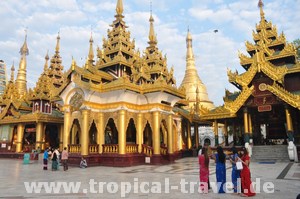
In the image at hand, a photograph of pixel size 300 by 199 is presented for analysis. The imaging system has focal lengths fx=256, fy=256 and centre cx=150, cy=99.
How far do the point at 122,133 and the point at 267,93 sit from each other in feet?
41.3

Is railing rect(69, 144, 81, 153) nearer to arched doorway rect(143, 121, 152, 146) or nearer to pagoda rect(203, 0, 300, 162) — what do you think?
arched doorway rect(143, 121, 152, 146)

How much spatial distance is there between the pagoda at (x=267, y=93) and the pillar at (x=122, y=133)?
31.7ft

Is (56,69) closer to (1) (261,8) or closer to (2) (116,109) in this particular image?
(2) (116,109)

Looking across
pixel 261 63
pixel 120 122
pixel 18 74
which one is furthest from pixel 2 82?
pixel 261 63

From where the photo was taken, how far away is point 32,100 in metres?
29.9

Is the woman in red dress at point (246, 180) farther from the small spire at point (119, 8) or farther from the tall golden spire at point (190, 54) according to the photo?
the tall golden spire at point (190, 54)

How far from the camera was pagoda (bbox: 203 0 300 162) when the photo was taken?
20.8 m

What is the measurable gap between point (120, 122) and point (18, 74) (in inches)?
1429

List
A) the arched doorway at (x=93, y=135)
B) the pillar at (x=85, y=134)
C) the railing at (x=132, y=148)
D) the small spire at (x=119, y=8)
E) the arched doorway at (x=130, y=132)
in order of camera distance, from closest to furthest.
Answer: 1. the pillar at (x=85, y=134)
2. the railing at (x=132, y=148)
3. the arched doorway at (x=93, y=135)
4. the arched doorway at (x=130, y=132)
5. the small spire at (x=119, y=8)

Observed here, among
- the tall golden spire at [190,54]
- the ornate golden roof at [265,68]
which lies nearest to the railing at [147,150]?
the ornate golden roof at [265,68]

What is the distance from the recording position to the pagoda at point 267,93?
2078 centimetres

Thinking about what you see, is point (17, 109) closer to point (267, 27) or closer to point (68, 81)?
point (68, 81)

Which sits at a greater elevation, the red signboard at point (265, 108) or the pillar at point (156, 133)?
the red signboard at point (265, 108)

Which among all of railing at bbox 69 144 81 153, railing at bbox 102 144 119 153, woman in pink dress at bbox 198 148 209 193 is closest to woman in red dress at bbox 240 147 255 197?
woman in pink dress at bbox 198 148 209 193
